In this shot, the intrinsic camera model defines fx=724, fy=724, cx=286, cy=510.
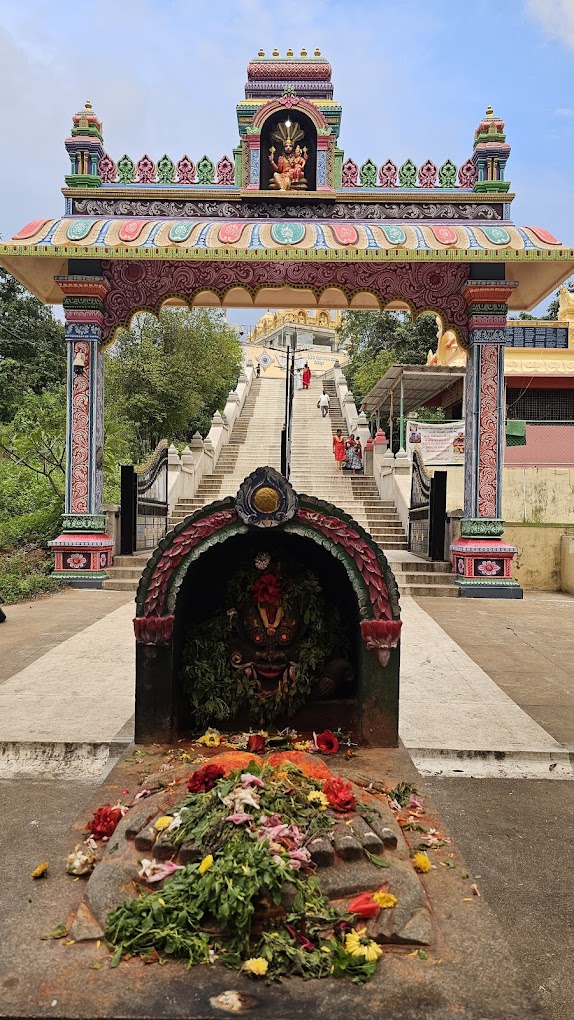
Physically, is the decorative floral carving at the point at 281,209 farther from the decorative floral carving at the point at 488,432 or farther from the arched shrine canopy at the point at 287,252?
the decorative floral carving at the point at 488,432

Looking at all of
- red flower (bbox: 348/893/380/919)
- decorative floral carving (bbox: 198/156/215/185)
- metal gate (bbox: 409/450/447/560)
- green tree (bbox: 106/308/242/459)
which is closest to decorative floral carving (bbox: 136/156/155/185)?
decorative floral carving (bbox: 198/156/215/185)

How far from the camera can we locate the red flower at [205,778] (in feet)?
10.9

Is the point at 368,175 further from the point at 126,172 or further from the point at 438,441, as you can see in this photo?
the point at 438,441

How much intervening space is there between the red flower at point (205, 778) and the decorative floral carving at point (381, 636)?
4.19 feet

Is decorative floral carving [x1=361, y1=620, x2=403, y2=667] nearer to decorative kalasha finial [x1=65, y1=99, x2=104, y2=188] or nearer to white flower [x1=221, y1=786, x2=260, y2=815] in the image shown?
white flower [x1=221, y1=786, x2=260, y2=815]

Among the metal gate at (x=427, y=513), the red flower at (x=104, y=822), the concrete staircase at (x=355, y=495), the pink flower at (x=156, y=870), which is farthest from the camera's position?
the metal gate at (x=427, y=513)

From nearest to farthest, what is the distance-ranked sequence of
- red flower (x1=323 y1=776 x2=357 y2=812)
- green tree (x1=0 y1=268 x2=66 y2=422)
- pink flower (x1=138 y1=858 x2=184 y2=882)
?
pink flower (x1=138 y1=858 x2=184 y2=882)
red flower (x1=323 y1=776 x2=357 y2=812)
green tree (x1=0 y1=268 x2=66 y2=422)

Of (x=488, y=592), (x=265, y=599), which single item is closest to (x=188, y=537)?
(x=265, y=599)

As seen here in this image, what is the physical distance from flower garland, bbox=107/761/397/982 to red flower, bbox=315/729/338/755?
119 cm

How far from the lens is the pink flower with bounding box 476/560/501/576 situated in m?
12.0

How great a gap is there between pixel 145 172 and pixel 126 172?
0.33 meters

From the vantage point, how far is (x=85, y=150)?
12.8 metres

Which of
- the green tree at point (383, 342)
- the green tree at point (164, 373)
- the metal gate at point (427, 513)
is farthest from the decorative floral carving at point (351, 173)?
the green tree at point (383, 342)

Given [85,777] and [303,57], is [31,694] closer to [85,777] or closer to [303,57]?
[85,777]
